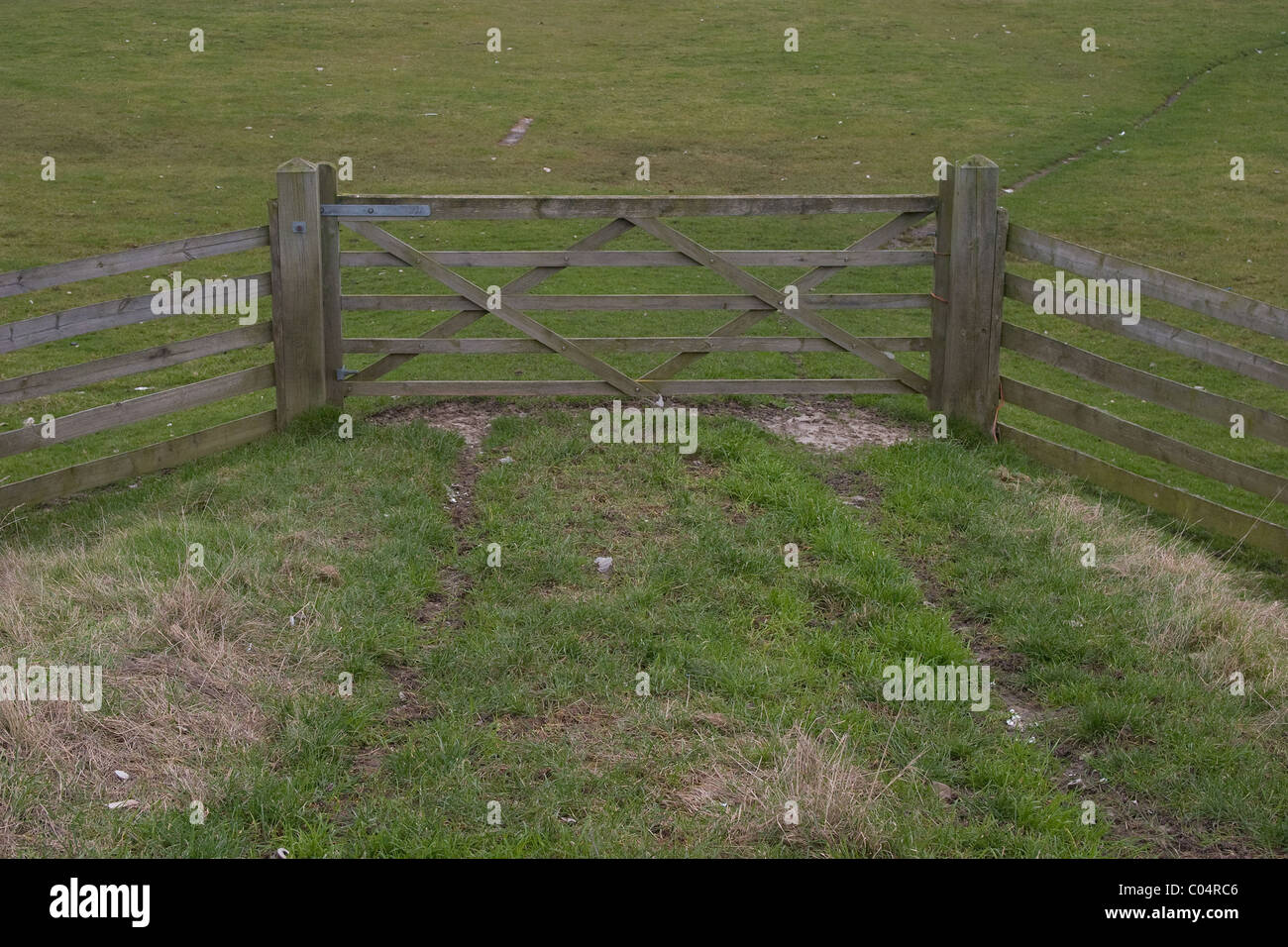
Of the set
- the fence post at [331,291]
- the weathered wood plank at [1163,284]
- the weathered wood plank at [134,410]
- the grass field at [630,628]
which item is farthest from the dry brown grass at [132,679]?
the weathered wood plank at [1163,284]

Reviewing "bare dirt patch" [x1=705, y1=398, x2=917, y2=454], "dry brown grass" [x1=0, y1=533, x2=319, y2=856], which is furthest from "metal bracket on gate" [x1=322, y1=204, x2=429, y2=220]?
"dry brown grass" [x1=0, y1=533, x2=319, y2=856]

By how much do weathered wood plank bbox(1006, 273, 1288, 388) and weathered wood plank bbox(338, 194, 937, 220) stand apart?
163 cm

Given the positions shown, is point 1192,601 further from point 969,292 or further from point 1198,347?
point 969,292

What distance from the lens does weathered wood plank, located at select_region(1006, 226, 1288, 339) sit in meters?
8.18

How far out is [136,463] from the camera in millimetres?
9305

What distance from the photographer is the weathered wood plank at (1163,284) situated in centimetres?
818

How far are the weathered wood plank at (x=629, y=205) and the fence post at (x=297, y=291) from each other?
0.38m

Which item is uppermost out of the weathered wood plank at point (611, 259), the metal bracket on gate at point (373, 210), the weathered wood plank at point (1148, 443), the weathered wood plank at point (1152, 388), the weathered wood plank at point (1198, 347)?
the metal bracket on gate at point (373, 210)

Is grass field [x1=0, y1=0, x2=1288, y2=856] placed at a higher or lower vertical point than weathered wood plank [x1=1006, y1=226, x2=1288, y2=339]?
lower

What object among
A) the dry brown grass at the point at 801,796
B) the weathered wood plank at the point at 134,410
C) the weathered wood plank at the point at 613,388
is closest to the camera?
the dry brown grass at the point at 801,796

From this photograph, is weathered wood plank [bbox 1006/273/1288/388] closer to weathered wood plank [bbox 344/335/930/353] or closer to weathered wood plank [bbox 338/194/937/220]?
weathered wood plank [bbox 344/335/930/353]

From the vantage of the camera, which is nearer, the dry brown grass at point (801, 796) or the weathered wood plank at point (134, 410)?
the dry brown grass at point (801, 796)

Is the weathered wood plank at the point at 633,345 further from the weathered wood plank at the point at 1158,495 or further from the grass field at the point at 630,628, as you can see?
the weathered wood plank at the point at 1158,495
